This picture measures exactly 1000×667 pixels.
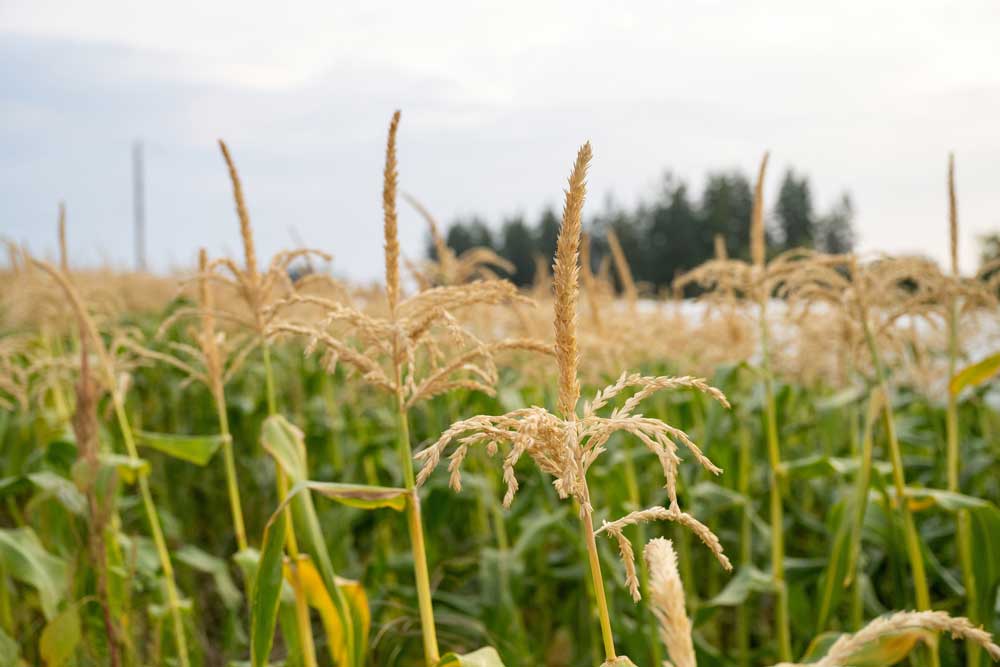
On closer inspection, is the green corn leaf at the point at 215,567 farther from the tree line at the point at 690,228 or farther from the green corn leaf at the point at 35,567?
the tree line at the point at 690,228

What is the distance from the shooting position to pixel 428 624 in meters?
1.64

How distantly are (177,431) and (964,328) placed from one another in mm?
5384

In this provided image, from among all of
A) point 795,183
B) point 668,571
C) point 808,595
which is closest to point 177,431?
point 808,595

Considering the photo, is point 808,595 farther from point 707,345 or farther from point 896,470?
point 896,470

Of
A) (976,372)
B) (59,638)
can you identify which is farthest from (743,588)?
(59,638)

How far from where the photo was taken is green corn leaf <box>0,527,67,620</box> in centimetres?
269

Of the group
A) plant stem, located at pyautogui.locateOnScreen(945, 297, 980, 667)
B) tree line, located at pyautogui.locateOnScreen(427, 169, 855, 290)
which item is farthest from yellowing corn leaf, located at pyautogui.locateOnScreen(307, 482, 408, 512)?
tree line, located at pyautogui.locateOnScreen(427, 169, 855, 290)

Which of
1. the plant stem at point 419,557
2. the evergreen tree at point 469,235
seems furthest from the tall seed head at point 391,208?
the evergreen tree at point 469,235

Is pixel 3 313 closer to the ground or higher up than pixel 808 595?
higher up

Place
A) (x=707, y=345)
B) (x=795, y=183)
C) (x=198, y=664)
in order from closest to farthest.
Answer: (x=198, y=664), (x=707, y=345), (x=795, y=183)

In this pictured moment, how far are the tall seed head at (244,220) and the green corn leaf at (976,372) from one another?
7.26 ft

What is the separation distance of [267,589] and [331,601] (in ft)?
1.63

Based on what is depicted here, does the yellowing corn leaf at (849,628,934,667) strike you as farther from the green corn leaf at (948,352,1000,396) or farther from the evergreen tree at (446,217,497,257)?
the evergreen tree at (446,217,497,257)

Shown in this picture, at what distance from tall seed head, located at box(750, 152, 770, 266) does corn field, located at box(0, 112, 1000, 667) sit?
13mm
